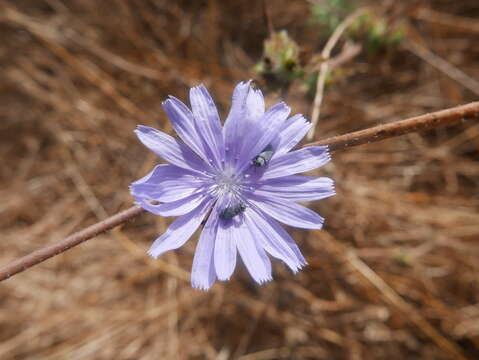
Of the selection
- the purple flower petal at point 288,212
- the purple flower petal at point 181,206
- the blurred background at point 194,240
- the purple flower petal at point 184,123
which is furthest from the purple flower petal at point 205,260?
the blurred background at point 194,240

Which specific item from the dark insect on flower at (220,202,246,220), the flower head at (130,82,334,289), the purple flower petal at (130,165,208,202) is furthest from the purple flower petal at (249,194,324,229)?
the purple flower petal at (130,165,208,202)

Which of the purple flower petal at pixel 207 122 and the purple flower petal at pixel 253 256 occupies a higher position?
the purple flower petal at pixel 207 122

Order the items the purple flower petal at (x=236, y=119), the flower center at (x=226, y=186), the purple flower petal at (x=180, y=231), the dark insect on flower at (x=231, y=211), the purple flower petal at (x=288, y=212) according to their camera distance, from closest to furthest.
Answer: the purple flower petal at (x=180, y=231), the purple flower petal at (x=236, y=119), the purple flower petal at (x=288, y=212), the dark insect on flower at (x=231, y=211), the flower center at (x=226, y=186)

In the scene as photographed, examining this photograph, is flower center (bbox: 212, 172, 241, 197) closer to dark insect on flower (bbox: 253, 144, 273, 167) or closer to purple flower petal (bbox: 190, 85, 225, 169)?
purple flower petal (bbox: 190, 85, 225, 169)

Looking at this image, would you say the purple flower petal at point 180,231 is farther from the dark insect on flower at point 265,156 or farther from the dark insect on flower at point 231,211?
the dark insect on flower at point 265,156

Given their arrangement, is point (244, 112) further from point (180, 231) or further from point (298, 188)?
point (180, 231)

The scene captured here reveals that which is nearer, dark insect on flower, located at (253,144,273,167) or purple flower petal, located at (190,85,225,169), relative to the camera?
purple flower petal, located at (190,85,225,169)

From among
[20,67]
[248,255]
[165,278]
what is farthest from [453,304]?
[20,67]

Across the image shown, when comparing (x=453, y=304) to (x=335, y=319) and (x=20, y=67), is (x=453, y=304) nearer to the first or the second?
(x=335, y=319)
